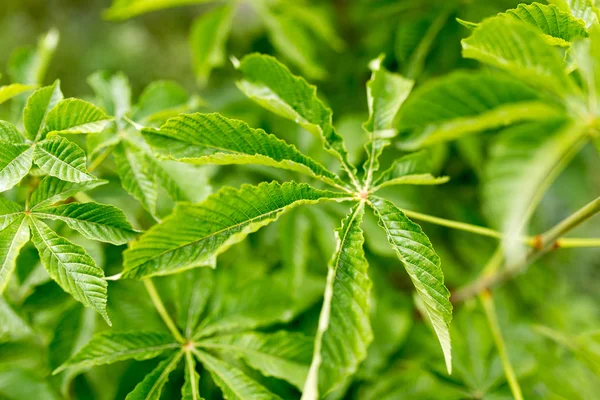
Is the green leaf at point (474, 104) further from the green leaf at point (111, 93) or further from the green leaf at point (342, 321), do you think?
the green leaf at point (111, 93)

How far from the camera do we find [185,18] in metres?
2.92

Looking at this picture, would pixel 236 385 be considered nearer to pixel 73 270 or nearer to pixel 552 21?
pixel 73 270

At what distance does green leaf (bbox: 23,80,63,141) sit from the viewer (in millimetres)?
812

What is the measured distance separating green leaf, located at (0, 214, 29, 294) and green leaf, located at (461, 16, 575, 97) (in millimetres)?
785

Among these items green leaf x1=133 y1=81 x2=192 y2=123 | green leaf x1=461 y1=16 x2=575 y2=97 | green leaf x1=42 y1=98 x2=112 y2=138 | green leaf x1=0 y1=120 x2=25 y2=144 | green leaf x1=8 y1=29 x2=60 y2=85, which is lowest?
green leaf x1=0 y1=120 x2=25 y2=144

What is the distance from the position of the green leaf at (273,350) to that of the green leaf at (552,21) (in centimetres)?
74

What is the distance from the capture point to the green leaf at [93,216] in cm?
79

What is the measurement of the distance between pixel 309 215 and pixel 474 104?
58 cm

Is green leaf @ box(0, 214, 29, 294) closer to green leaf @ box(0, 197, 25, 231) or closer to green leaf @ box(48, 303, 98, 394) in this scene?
green leaf @ box(0, 197, 25, 231)

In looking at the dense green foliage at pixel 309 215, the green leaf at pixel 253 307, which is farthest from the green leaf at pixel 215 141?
the green leaf at pixel 253 307

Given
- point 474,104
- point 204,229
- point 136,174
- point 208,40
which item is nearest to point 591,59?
point 474,104

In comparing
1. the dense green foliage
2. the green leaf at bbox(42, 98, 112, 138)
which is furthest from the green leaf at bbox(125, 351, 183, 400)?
the green leaf at bbox(42, 98, 112, 138)

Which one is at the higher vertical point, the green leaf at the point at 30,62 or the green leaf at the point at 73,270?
the green leaf at the point at 30,62

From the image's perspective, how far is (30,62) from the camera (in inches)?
45.2
